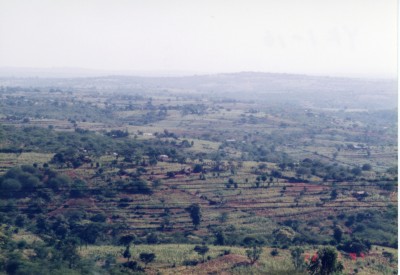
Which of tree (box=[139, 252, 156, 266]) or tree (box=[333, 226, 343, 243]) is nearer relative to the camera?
tree (box=[139, 252, 156, 266])

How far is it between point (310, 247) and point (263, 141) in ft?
50.2

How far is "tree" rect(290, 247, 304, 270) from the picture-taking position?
8.38 m

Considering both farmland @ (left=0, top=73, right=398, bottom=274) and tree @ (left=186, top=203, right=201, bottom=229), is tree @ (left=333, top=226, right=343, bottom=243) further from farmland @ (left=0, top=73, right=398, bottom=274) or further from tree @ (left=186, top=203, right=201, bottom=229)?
tree @ (left=186, top=203, right=201, bottom=229)

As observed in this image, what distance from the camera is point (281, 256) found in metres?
9.37

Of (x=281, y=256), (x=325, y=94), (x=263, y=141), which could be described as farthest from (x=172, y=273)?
(x=325, y=94)

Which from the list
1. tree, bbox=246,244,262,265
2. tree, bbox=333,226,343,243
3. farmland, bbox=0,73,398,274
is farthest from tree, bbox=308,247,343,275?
tree, bbox=333,226,343,243

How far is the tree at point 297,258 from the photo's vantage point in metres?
8.38

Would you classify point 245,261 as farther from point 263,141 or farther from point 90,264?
point 263,141

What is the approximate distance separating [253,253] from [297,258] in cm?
87

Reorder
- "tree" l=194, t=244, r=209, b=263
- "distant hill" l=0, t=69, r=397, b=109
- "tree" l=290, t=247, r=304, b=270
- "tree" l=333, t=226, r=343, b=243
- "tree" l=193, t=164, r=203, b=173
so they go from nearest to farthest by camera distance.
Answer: "tree" l=290, t=247, r=304, b=270 → "tree" l=194, t=244, r=209, b=263 → "tree" l=333, t=226, r=343, b=243 → "tree" l=193, t=164, r=203, b=173 → "distant hill" l=0, t=69, r=397, b=109

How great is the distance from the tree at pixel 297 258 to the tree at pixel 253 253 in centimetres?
65

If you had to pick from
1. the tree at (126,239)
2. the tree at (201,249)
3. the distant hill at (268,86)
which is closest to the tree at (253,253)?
the tree at (201,249)

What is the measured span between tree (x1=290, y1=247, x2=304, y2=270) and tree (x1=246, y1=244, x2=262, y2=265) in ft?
2.13

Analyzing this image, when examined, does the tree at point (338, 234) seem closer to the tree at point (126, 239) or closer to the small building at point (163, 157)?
the tree at point (126, 239)
